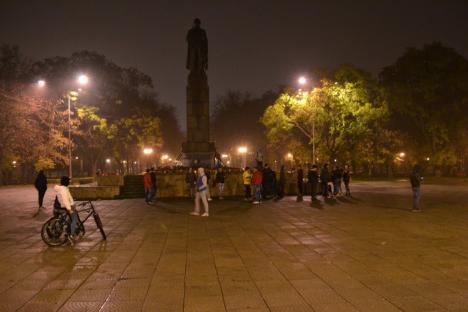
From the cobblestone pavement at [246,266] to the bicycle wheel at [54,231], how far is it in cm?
26

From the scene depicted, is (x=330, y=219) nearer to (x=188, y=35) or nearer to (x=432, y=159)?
(x=188, y=35)

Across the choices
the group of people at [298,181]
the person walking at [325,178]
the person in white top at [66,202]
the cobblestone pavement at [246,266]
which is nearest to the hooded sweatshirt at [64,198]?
the person in white top at [66,202]

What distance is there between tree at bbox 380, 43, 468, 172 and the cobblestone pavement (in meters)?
35.4

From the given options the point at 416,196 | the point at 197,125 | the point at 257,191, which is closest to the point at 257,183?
the point at 257,191

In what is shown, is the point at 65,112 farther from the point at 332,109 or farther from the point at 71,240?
the point at 71,240

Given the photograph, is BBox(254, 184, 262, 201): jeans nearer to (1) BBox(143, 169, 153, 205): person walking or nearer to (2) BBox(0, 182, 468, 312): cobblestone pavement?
(1) BBox(143, 169, 153, 205): person walking

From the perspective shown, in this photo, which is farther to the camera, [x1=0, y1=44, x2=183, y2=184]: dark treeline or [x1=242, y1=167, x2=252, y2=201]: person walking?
[x1=0, y1=44, x2=183, y2=184]: dark treeline

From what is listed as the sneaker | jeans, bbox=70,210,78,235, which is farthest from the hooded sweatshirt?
the sneaker

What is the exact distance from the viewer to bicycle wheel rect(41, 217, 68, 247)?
11195mm

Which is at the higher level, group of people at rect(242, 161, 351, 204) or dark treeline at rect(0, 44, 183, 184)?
dark treeline at rect(0, 44, 183, 184)

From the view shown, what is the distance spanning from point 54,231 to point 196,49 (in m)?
20.1

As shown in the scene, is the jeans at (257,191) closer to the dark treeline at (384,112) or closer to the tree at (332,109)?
the dark treeline at (384,112)

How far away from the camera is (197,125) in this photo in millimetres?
29250

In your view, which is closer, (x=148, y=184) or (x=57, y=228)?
(x=57, y=228)
